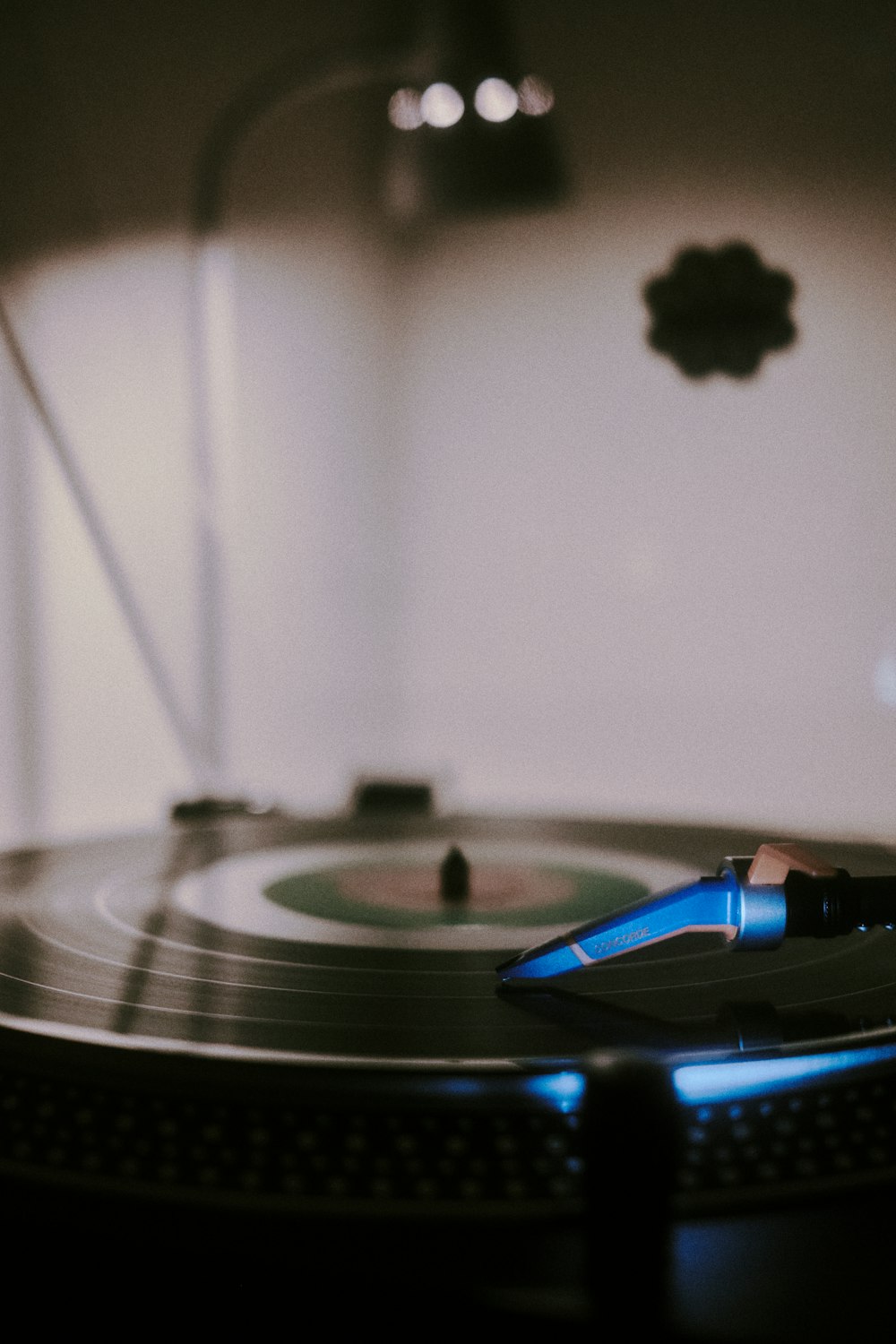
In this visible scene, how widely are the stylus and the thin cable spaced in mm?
1011

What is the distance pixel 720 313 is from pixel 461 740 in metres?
0.87

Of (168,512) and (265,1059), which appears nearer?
(265,1059)

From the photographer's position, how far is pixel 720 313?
1712mm

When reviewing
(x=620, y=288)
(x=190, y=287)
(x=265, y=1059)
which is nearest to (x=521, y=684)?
(x=620, y=288)

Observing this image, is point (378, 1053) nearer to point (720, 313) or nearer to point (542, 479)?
point (720, 313)

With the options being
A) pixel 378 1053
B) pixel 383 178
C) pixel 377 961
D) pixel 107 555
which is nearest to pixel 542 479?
pixel 383 178

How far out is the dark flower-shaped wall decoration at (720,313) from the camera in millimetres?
1706

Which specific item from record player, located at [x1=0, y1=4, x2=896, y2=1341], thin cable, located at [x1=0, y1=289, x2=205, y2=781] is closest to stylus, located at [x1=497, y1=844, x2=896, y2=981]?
record player, located at [x1=0, y1=4, x2=896, y2=1341]

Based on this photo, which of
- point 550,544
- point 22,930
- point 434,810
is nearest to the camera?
point 22,930

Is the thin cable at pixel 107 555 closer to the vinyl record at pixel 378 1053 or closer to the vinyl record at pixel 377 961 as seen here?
the vinyl record at pixel 377 961

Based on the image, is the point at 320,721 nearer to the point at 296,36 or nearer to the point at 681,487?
the point at 681,487

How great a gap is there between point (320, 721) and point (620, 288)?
91 cm

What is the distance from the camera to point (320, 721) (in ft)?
6.85

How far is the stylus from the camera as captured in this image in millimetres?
645
